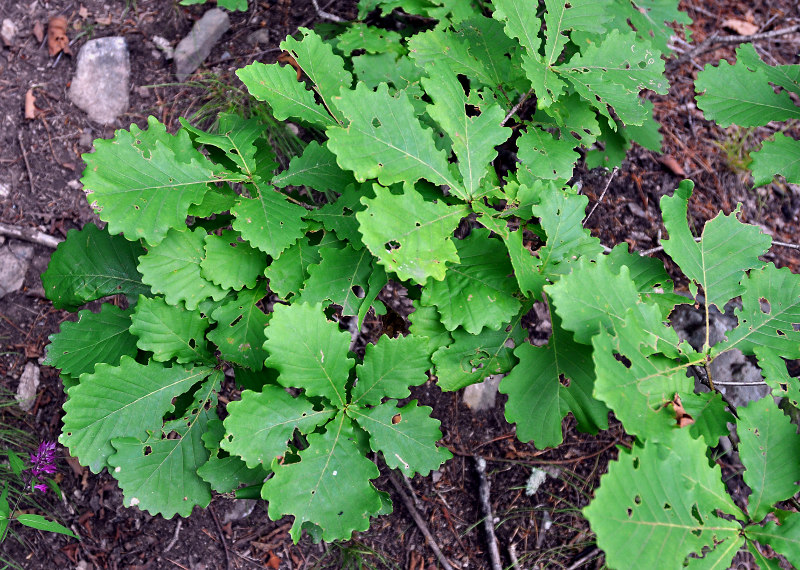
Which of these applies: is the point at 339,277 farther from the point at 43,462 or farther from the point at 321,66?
the point at 43,462

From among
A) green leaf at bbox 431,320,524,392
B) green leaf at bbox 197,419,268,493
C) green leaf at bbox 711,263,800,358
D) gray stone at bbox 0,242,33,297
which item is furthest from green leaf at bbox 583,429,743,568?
gray stone at bbox 0,242,33,297

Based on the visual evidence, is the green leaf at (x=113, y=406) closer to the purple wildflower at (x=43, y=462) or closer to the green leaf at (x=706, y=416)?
the purple wildflower at (x=43, y=462)

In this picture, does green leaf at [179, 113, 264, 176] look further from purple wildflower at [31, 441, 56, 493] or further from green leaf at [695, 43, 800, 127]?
green leaf at [695, 43, 800, 127]

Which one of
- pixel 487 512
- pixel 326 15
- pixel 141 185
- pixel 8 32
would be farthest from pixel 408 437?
pixel 8 32

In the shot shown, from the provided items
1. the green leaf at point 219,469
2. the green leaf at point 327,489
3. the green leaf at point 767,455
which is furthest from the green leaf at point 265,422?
the green leaf at point 767,455

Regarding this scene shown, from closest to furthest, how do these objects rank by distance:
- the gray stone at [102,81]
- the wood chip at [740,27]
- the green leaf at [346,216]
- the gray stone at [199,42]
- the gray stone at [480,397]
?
the green leaf at [346,216]
the gray stone at [480,397]
the gray stone at [102,81]
the gray stone at [199,42]
the wood chip at [740,27]

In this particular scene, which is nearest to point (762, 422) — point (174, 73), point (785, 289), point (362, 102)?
point (785, 289)

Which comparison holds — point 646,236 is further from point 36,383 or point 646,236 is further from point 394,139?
point 36,383
